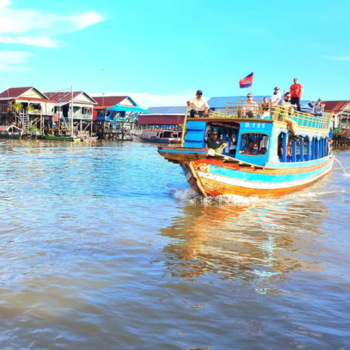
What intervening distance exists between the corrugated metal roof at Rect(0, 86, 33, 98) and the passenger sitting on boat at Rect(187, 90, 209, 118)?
163ft

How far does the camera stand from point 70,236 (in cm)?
735

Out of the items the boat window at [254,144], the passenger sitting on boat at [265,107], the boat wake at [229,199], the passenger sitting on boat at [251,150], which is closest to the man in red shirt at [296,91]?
the boat window at [254,144]

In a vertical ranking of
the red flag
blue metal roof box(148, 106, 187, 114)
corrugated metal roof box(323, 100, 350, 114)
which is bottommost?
the red flag

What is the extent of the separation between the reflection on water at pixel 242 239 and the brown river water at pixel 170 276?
2 centimetres

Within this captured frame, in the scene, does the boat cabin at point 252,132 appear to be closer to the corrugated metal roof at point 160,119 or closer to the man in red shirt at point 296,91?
the man in red shirt at point 296,91

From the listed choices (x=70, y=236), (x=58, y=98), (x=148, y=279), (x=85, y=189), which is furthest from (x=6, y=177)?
(x=58, y=98)

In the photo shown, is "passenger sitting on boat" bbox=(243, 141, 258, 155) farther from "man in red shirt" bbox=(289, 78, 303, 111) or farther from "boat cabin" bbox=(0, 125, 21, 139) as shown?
"boat cabin" bbox=(0, 125, 21, 139)

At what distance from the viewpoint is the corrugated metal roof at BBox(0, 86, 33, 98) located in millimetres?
56312

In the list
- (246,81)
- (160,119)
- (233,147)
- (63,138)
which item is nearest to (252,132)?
(233,147)

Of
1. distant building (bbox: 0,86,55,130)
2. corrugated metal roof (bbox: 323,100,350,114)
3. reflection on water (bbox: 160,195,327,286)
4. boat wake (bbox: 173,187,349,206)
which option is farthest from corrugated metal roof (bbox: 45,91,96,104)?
reflection on water (bbox: 160,195,327,286)

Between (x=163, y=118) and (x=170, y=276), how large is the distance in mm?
67318

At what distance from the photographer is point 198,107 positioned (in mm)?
12375

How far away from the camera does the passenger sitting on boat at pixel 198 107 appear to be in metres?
12.3

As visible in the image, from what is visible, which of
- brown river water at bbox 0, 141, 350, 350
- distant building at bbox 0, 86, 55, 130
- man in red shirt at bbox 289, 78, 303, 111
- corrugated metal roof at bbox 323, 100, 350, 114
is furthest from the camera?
corrugated metal roof at bbox 323, 100, 350, 114
